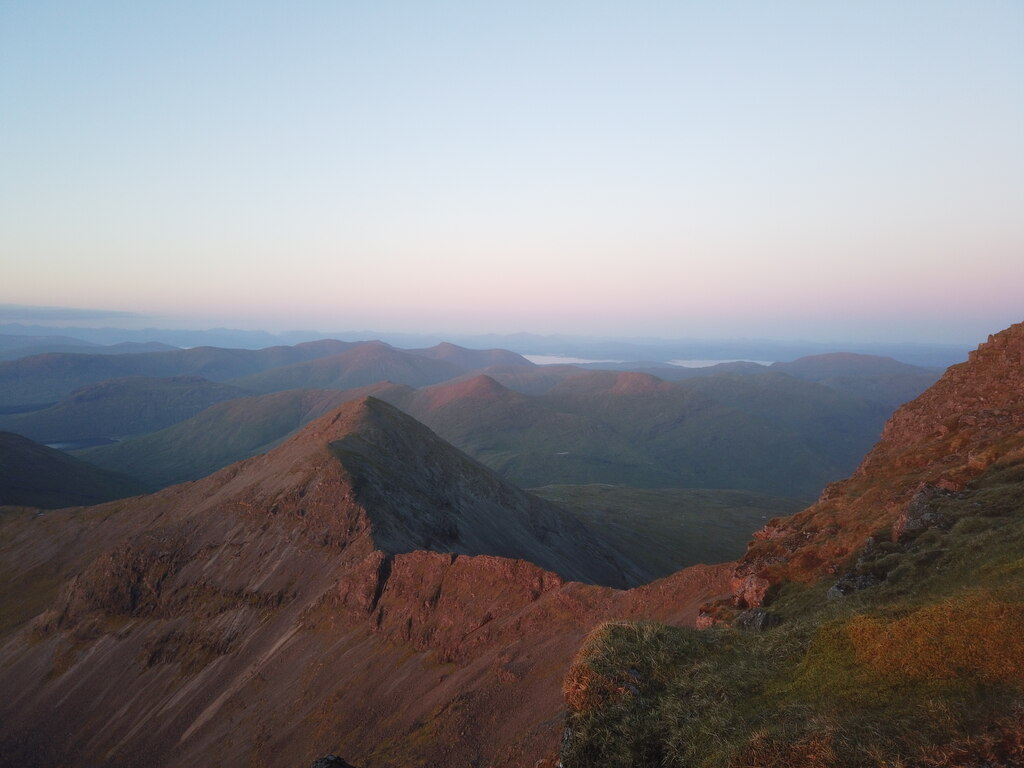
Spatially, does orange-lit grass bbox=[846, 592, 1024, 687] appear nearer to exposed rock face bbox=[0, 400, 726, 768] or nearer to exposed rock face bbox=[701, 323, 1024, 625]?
exposed rock face bbox=[701, 323, 1024, 625]

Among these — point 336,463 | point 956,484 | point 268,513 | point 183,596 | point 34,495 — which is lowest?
point 34,495

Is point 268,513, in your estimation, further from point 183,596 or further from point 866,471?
point 866,471

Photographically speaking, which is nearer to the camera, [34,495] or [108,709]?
[108,709]

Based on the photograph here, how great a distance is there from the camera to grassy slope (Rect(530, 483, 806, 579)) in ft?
308

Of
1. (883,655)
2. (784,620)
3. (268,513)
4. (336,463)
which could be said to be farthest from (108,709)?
(883,655)

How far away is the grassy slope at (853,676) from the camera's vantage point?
9.09 metres

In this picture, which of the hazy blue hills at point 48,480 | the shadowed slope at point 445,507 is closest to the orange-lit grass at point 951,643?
the shadowed slope at point 445,507

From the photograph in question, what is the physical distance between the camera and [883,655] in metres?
10.9

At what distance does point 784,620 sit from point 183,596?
55.0m

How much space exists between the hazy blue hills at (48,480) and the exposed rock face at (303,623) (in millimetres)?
66031

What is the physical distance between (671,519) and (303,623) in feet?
286

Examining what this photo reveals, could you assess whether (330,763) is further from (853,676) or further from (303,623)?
(303,623)

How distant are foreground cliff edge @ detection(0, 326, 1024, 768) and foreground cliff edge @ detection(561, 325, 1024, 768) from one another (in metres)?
0.06

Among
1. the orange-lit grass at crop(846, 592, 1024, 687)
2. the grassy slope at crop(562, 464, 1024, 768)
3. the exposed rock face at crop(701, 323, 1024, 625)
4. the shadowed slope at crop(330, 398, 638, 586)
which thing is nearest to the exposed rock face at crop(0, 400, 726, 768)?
the shadowed slope at crop(330, 398, 638, 586)
